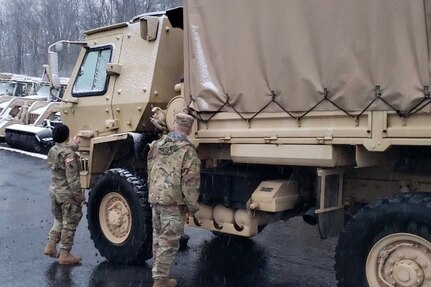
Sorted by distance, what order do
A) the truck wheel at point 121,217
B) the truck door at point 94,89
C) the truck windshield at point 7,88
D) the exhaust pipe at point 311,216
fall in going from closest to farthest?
the exhaust pipe at point 311,216, the truck wheel at point 121,217, the truck door at point 94,89, the truck windshield at point 7,88

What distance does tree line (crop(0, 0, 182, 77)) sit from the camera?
165ft

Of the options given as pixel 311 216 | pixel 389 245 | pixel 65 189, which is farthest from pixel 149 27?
pixel 389 245

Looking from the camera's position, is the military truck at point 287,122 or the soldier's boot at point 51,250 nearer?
the military truck at point 287,122

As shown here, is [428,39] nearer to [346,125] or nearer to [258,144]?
[346,125]

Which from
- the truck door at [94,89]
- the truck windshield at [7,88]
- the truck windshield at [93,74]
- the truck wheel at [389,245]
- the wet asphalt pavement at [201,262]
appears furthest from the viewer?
the truck windshield at [7,88]

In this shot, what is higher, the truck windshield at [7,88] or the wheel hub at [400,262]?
the truck windshield at [7,88]

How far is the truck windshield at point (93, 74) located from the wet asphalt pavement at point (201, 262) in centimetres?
203

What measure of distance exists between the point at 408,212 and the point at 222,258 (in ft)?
10.5

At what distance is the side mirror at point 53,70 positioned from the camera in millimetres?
7376

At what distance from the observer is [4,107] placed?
69.2 feet

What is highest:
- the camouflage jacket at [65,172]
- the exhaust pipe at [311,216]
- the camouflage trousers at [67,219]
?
the camouflage jacket at [65,172]

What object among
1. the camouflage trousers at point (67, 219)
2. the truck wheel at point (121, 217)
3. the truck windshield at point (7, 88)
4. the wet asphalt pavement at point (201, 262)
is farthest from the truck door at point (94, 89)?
the truck windshield at point (7, 88)

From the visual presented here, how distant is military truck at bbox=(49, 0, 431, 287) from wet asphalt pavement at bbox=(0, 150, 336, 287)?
1.47 ft

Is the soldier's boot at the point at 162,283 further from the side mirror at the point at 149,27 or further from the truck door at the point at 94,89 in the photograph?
the side mirror at the point at 149,27
